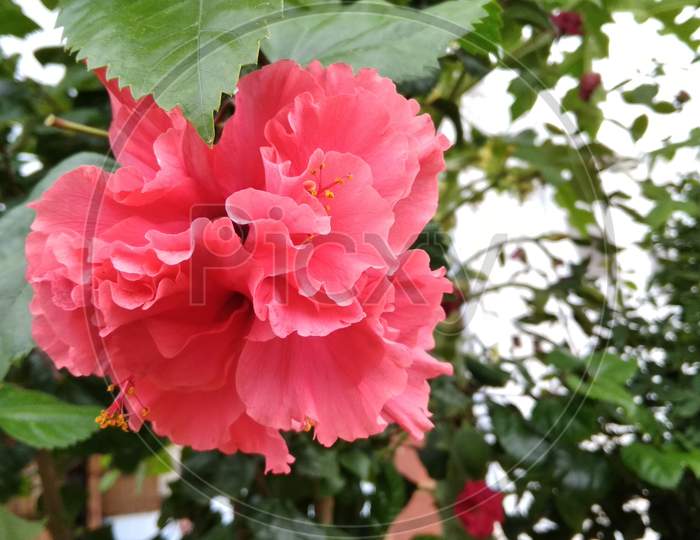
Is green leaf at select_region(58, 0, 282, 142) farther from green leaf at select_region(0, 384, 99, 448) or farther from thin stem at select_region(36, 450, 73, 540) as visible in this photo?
thin stem at select_region(36, 450, 73, 540)

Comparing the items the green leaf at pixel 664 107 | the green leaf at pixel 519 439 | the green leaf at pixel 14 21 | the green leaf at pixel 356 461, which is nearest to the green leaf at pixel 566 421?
the green leaf at pixel 519 439

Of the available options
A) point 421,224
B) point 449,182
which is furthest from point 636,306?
point 421,224

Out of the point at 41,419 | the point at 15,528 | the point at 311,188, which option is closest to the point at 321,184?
the point at 311,188

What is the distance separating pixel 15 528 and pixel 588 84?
1.98 feet

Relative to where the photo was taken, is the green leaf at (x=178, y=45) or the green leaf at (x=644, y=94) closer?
the green leaf at (x=178, y=45)

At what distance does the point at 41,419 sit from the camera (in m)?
0.40

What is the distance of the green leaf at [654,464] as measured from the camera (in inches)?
19.8

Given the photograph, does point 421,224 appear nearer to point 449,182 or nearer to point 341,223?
point 341,223

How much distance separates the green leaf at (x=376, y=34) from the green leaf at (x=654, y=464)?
0.37 metres

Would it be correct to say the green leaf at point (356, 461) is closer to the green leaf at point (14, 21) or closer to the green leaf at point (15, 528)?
the green leaf at point (15, 528)

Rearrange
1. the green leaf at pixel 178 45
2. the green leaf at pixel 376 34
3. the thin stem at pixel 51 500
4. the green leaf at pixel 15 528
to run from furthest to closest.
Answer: the thin stem at pixel 51 500 < the green leaf at pixel 15 528 < the green leaf at pixel 376 34 < the green leaf at pixel 178 45

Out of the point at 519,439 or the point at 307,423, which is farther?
the point at 519,439

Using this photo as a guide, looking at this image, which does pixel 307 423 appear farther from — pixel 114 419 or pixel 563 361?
pixel 563 361

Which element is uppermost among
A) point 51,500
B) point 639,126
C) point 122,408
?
point 122,408
